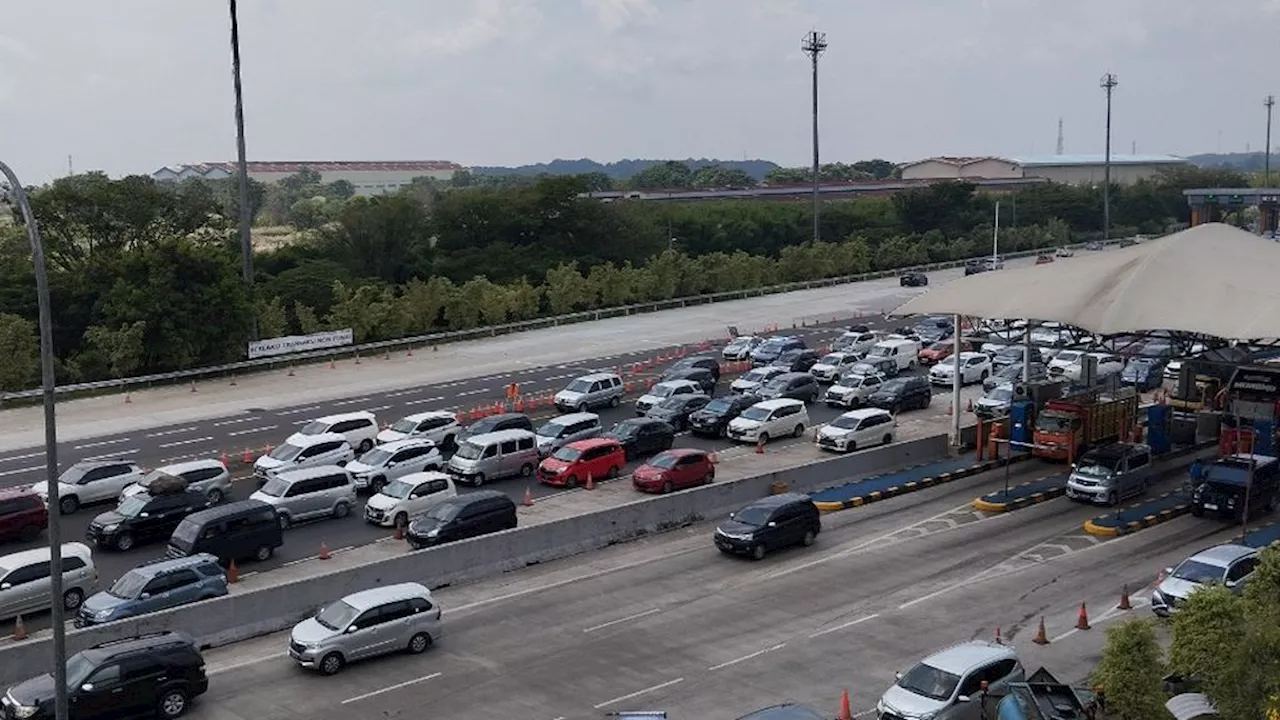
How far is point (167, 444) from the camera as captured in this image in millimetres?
41562

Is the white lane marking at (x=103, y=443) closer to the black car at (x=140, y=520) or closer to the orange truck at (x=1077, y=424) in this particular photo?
the black car at (x=140, y=520)

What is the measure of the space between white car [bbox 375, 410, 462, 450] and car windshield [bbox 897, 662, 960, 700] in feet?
72.6

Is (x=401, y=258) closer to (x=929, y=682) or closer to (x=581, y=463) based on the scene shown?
(x=581, y=463)

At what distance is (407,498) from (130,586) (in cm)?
831

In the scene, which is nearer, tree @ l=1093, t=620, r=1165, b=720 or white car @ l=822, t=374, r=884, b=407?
tree @ l=1093, t=620, r=1165, b=720

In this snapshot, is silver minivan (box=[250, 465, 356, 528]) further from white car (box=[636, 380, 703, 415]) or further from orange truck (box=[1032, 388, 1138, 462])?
orange truck (box=[1032, 388, 1138, 462])

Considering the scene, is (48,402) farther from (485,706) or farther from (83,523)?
(83,523)

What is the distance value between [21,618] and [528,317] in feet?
160

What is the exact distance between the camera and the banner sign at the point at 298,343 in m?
56.8

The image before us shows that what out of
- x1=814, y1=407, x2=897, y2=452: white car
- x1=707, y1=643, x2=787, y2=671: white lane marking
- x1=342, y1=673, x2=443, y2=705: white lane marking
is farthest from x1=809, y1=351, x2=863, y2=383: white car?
x1=342, y1=673, x2=443, y2=705: white lane marking

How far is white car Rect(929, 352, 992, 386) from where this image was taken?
51.3m

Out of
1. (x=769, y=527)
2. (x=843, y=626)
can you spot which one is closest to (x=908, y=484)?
(x=769, y=527)

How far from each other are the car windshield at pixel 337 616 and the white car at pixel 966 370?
34.0 m

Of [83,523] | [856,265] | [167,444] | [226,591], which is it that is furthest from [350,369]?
[856,265]
